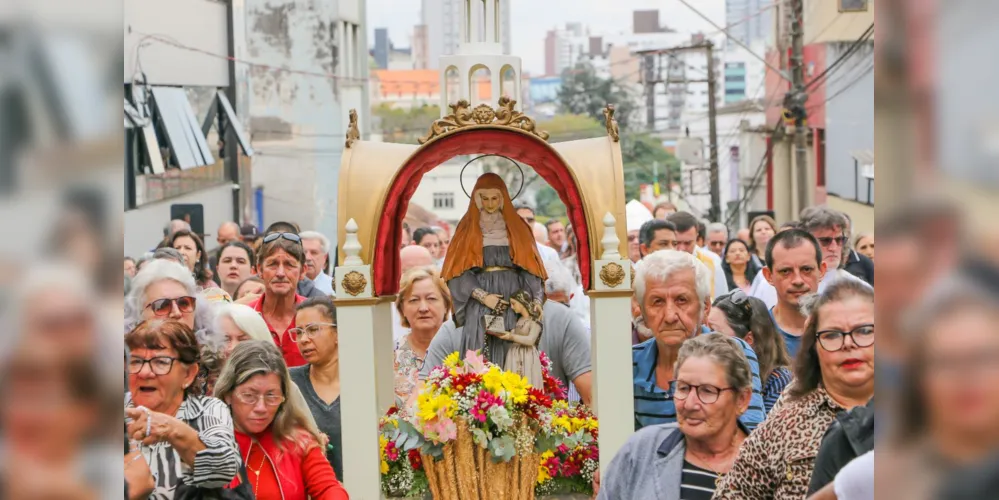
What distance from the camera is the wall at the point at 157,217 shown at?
21953 mm

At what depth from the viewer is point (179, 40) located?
27.7 meters

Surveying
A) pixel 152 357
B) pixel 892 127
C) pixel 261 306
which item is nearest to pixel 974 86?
pixel 892 127

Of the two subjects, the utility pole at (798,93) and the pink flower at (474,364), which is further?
the utility pole at (798,93)

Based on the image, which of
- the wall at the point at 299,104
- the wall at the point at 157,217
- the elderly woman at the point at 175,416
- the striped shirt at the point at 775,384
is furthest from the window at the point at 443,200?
the elderly woman at the point at 175,416

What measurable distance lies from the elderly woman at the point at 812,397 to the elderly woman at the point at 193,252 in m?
6.92

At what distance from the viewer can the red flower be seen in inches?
287

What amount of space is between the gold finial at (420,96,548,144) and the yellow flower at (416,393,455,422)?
157 centimetres

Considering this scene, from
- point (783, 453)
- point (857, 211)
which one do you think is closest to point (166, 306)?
point (783, 453)

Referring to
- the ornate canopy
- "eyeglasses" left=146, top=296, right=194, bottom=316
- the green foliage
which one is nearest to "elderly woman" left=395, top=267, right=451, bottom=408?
the ornate canopy

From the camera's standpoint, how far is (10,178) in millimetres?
1010

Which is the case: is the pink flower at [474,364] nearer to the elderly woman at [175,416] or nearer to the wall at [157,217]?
the elderly woman at [175,416]

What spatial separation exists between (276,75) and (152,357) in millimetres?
40613

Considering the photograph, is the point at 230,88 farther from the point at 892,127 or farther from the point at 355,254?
the point at 892,127

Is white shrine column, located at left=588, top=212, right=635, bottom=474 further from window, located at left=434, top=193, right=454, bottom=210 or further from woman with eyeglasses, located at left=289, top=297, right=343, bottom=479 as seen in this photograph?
window, located at left=434, top=193, right=454, bottom=210
